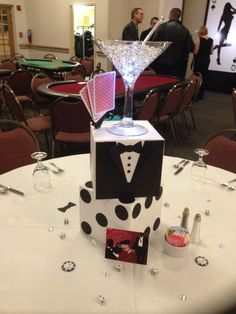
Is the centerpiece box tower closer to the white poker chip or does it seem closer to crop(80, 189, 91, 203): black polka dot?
crop(80, 189, 91, 203): black polka dot

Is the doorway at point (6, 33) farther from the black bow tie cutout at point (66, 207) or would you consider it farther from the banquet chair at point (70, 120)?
the black bow tie cutout at point (66, 207)

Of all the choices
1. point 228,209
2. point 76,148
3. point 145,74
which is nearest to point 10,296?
point 228,209

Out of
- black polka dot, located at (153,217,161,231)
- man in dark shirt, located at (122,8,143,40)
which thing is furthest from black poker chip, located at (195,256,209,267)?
man in dark shirt, located at (122,8,143,40)

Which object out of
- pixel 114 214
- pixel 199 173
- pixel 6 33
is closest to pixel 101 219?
pixel 114 214

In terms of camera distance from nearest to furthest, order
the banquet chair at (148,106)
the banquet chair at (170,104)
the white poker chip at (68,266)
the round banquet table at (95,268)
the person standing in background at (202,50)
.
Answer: the round banquet table at (95,268)
the white poker chip at (68,266)
the banquet chair at (148,106)
the banquet chair at (170,104)
the person standing in background at (202,50)

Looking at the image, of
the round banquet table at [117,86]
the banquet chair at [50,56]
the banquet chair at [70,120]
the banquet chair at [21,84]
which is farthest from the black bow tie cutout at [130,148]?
the banquet chair at [50,56]

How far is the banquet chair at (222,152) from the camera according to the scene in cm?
161

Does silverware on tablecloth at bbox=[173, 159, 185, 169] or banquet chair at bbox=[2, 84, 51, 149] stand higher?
silverware on tablecloth at bbox=[173, 159, 185, 169]

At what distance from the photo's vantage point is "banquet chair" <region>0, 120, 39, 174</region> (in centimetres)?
163

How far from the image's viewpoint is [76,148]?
3527 millimetres

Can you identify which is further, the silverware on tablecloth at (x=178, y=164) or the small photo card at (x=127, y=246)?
the silverware on tablecloth at (x=178, y=164)

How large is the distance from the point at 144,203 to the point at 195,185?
19.8 inches

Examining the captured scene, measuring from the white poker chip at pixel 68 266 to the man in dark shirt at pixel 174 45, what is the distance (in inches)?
186

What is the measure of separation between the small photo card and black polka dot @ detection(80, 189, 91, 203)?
0.39 ft
